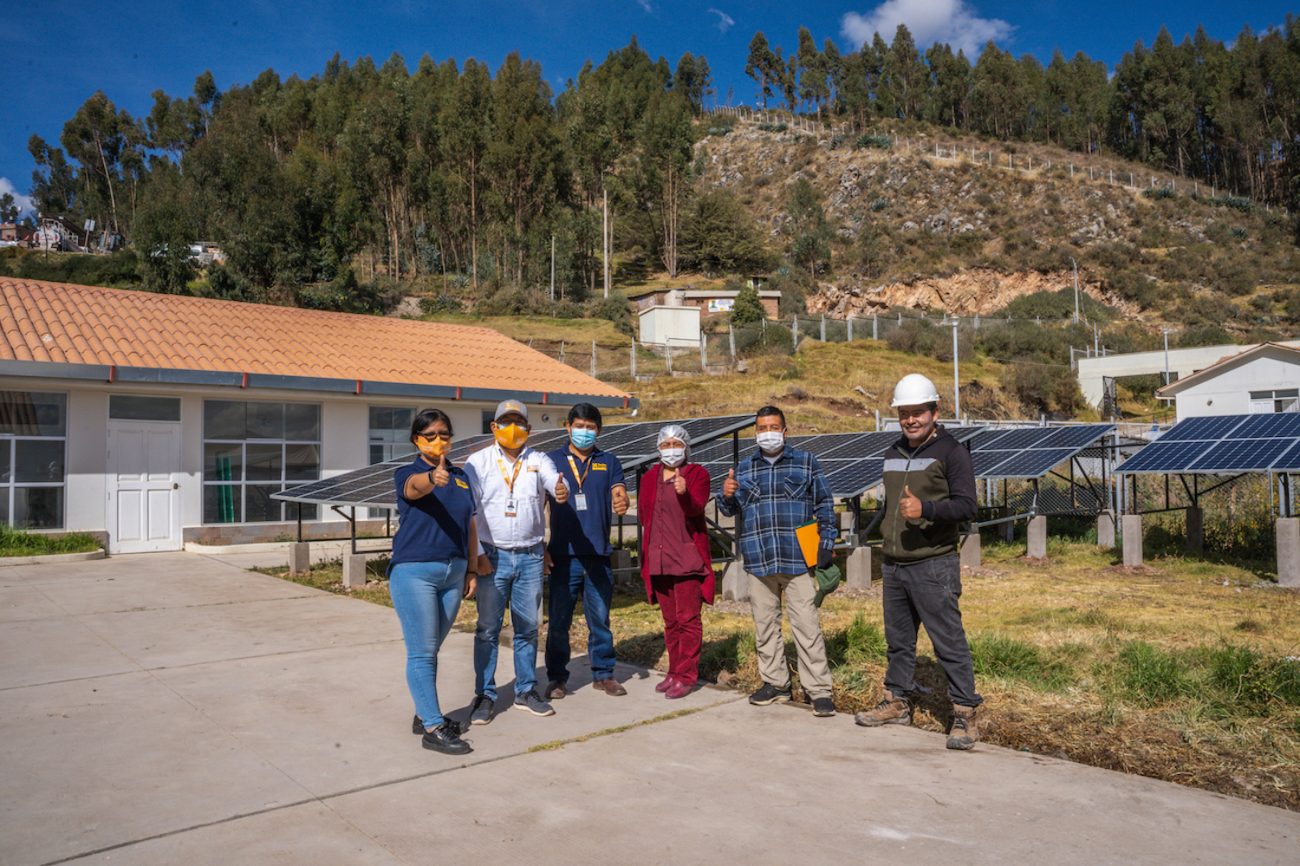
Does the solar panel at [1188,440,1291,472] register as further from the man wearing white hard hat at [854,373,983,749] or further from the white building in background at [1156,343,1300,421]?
A: the white building in background at [1156,343,1300,421]

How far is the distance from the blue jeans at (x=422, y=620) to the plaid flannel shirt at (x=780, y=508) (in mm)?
1923

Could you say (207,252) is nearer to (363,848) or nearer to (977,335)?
(977,335)

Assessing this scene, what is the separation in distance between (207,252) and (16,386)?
38.8 meters

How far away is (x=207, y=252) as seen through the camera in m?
49.6

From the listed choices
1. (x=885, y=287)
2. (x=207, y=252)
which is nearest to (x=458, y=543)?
(x=207, y=252)

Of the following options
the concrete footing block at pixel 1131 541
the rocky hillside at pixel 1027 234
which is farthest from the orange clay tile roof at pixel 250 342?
the rocky hillside at pixel 1027 234

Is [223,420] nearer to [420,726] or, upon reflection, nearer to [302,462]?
[302,462]

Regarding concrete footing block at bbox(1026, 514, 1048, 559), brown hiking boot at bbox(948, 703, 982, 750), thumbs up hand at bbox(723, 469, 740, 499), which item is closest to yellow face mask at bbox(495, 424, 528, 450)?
thumbs up hand at bbox(723, 469, 740, 499)

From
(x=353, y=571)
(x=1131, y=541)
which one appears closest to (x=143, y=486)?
(x=353, y=571)

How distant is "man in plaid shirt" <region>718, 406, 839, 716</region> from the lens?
5691 millimetres

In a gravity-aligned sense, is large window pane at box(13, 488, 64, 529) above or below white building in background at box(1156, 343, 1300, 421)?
below

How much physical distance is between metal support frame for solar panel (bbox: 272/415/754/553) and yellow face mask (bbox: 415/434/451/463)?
423 centimetres

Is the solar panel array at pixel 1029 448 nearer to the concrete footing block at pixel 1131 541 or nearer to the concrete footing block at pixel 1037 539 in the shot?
the concrete footing block at pixel 1037 539

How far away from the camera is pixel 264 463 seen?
56.7 feet
